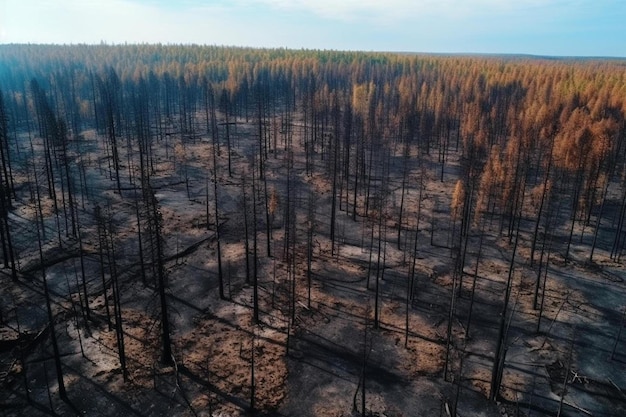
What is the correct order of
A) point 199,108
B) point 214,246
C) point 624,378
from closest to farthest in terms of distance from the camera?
point 624,378, point 214,246, point 199,108

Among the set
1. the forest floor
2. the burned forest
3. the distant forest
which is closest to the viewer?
the forest floor

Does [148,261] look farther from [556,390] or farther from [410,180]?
[410,180]

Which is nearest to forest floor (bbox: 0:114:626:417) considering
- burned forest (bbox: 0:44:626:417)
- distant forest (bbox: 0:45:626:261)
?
burned forest (bbox: 0:44:626:417)

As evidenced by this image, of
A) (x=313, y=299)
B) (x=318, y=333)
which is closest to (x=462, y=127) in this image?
(x=313, y=299)

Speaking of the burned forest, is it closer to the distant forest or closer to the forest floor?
the forest floor

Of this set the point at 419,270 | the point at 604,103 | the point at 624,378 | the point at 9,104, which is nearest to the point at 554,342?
the point at 624,378

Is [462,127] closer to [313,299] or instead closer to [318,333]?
[313,299]

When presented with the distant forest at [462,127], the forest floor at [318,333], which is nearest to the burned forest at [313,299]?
the forest floor at [318,333]

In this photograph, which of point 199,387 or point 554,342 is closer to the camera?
point 199,387
